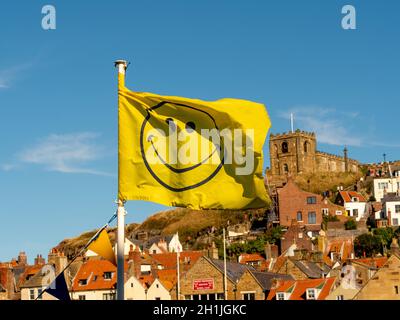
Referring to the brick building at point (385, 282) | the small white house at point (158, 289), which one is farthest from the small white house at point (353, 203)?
the brick building at point (385, 282)

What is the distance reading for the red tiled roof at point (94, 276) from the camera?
83688 millimetres

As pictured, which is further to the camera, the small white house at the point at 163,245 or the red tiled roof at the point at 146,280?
the small white house at the point at 163,245

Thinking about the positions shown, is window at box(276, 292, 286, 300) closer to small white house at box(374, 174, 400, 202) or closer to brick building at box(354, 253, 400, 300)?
brick building at box(354, 253, 400, 300)

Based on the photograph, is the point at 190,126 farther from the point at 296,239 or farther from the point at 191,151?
the point at 296,239

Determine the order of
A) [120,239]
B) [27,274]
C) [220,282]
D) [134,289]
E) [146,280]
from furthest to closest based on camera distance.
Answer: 1. [27,274]
2. [146,280]
3. [134,289]
4. [220,282]
5. [120,239]

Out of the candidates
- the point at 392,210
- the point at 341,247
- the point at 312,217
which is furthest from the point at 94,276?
the point at 392,210

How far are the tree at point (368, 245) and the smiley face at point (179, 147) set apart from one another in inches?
3873

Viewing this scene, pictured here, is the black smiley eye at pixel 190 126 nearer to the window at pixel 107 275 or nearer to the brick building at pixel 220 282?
the brick building at pixel 220 282

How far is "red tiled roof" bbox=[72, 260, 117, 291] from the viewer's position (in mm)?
83688

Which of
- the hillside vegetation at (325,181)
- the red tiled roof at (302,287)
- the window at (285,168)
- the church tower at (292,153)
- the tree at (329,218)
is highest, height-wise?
the church tower at (292,153)

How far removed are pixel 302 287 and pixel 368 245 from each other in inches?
1907

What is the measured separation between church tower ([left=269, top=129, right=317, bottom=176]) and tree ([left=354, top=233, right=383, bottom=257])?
61.7 metres

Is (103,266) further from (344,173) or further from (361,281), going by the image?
(344,173)

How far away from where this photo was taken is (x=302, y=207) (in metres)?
137
